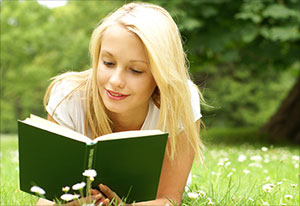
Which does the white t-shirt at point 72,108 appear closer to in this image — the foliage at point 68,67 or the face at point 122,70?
the face at point 122,70

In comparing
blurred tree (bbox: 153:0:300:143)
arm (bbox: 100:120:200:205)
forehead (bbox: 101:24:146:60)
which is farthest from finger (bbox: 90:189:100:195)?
blurred tree (bbox: 153:0:300:143)

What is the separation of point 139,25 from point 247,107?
61.7 feet

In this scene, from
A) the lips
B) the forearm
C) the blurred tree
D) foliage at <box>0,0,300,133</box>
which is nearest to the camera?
the lips

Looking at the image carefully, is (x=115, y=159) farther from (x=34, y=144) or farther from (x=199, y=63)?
(x=199, y=63)

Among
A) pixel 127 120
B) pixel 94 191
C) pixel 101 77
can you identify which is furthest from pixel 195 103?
pixel 94 191

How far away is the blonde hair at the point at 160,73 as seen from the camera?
2.13m

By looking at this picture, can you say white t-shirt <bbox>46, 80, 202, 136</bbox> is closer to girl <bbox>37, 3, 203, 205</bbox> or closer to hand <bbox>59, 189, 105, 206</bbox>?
girl <bbox>37, 3, 203, 205</bbox>

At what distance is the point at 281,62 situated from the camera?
28.6 feet

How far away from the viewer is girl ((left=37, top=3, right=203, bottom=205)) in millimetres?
2137

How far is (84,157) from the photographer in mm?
1836

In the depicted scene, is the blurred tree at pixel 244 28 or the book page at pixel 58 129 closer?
the book page at pixel 58 129

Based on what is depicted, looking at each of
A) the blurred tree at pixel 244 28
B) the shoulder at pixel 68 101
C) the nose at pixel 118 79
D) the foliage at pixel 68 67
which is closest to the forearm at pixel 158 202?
the shoulder at pixel 68 101

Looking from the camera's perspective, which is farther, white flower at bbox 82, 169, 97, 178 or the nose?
the nose

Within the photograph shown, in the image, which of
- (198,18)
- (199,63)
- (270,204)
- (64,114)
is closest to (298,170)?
(270,204)
